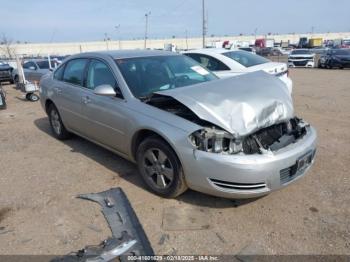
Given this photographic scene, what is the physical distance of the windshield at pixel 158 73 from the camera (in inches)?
154

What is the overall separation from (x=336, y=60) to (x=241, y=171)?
2006 cm

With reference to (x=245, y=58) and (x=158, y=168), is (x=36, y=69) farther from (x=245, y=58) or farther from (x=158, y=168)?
(x=158, y=168)

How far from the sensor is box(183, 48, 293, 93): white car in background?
7605mm

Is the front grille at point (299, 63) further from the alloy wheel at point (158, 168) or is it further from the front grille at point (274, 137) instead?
the alloy wheel at point (158, 168)

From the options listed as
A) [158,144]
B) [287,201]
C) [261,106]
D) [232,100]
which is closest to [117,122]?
[158,144]

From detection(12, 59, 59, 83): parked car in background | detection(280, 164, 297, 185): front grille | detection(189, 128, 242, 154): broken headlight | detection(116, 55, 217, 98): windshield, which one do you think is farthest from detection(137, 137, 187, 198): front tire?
detection(12, 59, 59, 83): parked car in background

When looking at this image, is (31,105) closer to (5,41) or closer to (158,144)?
(158,144)

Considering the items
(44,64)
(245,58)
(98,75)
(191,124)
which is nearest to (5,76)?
(44,64)

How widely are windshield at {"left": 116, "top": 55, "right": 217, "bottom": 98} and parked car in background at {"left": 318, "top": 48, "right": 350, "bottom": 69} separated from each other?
60.3 feet

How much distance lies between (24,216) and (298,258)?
9.18 feet

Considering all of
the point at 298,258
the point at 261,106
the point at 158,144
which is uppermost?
the point at 261,106

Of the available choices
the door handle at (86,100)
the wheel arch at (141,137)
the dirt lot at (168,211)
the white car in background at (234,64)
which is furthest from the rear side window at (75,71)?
the white car in background at (234,64)

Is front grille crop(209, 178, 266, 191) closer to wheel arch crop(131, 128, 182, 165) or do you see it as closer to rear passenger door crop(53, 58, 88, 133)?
wheel arch crop(131, 128, 182, 165)

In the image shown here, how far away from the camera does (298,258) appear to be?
262 centimetres
